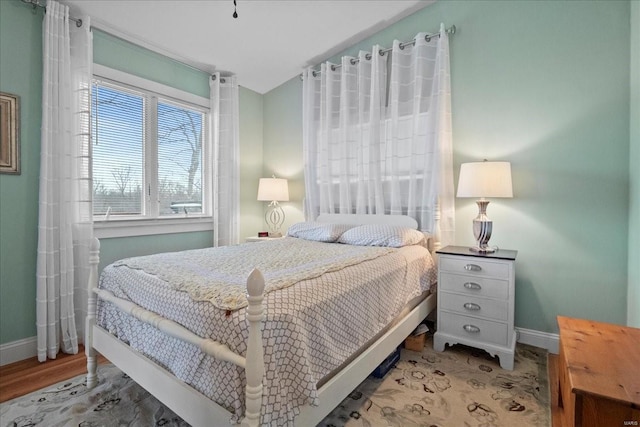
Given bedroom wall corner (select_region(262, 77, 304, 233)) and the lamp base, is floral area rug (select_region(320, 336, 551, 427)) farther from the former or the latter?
bedroom wall corner (select_region(262, 77, 304, 233))

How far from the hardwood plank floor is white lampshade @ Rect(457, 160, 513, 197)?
301 centimetres

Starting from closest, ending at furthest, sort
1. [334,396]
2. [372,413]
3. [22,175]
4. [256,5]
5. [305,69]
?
[334,396] < [372,413] < [22,175] < [256,5] < [305,69]

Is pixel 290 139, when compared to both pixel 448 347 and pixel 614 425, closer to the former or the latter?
pixel 448 347

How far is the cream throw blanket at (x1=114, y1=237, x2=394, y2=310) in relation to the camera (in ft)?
4.16

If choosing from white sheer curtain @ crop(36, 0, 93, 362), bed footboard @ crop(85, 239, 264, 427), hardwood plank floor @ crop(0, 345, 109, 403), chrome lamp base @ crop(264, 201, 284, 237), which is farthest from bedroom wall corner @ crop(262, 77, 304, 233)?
bed footboard @ crop(85, 239, 264, 427)

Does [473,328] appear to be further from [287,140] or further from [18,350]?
[18,350]

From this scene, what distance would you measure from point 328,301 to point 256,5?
2.62m

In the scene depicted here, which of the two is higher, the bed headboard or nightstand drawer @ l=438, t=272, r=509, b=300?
the bed headboard

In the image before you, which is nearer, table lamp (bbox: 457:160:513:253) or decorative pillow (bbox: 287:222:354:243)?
table lamp (bbox: 457:160:513:253)

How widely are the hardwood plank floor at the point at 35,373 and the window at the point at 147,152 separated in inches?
44.0

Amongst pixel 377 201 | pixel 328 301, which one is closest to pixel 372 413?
pixel 328 301

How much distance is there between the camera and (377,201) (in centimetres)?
311

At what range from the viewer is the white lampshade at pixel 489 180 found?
2.24 metres

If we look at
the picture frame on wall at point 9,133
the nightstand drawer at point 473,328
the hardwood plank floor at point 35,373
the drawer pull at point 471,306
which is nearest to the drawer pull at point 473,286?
the drawer pull at point 471,306
